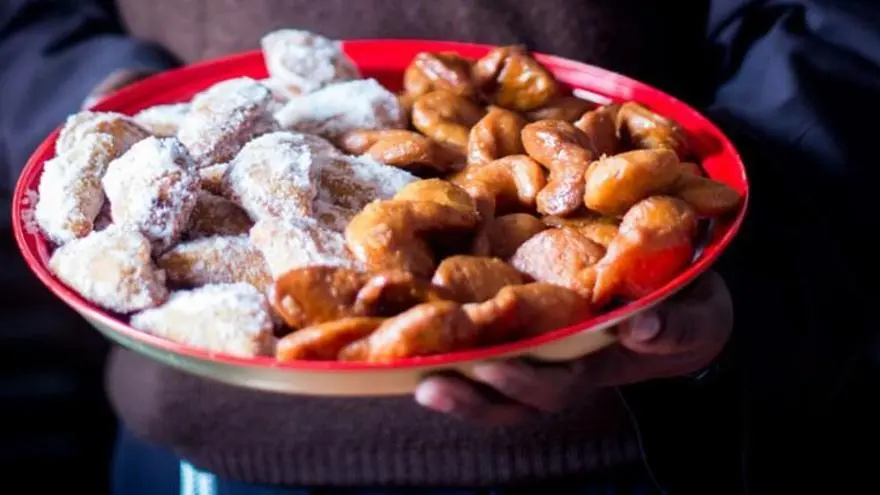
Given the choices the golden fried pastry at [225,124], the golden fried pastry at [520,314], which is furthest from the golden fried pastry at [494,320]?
the golden fried pastry at [225,124]

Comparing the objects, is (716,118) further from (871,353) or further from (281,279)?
(281,279)

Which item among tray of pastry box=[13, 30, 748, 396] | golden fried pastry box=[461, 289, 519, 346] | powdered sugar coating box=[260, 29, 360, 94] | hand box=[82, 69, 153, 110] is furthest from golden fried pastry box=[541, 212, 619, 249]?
hand box=[82, 69, 153, 110]

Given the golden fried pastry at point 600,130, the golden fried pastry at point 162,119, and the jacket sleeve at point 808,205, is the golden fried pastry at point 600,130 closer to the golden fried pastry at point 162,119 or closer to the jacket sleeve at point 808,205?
the jacket sleeve at point 808,205

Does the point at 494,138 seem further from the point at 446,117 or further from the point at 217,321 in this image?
the point at 217,321

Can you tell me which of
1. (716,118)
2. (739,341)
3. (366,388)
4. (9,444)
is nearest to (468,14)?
(716,118)

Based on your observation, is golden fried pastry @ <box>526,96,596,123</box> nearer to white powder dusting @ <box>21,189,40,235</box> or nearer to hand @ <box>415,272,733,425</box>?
hand @ <box>415,272,733,425</box>

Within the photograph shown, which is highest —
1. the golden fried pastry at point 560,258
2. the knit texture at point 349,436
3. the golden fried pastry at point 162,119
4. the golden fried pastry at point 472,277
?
the golden fried pastry at point 472,277
